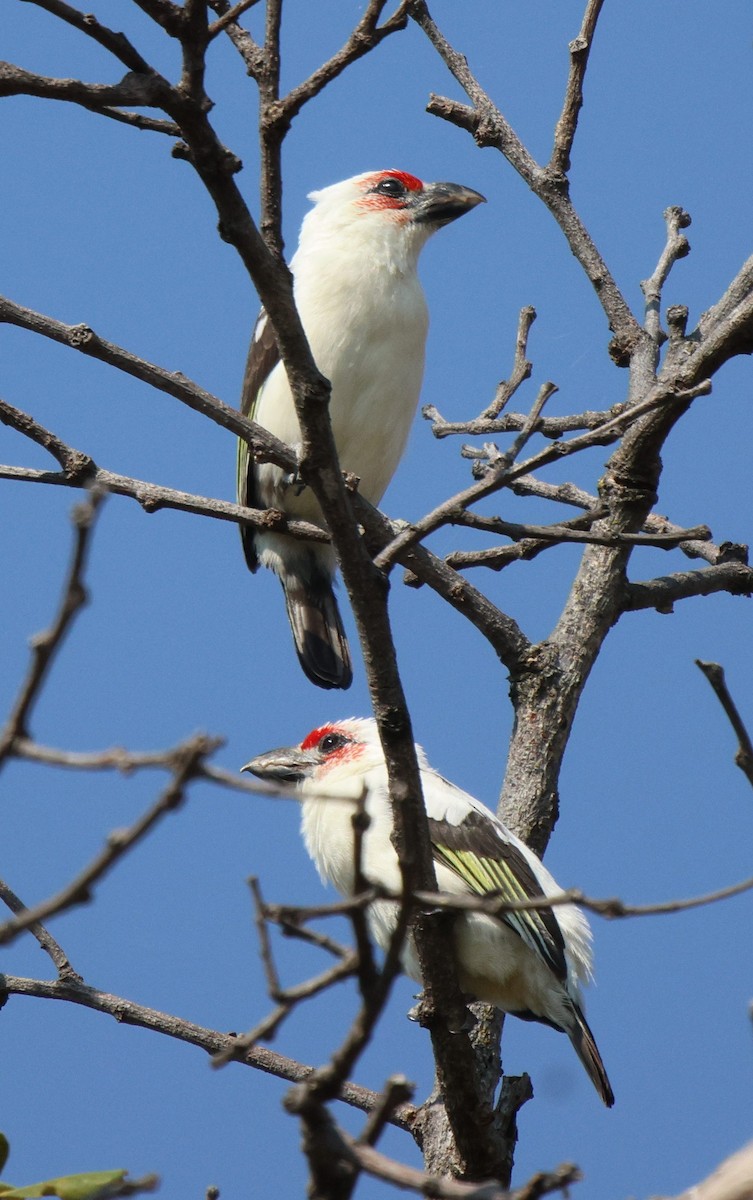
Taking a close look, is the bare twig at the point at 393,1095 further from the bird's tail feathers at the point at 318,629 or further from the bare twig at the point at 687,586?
the bird's tail feathers at the point at 318,629

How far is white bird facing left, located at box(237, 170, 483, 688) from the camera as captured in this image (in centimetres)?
574

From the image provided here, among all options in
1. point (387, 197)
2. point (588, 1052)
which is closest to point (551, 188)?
point (387, 197)

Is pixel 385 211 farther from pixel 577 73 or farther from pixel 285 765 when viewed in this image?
pixel 285 765

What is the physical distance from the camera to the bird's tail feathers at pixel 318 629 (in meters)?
5.95

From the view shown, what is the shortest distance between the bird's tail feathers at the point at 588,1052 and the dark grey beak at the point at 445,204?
3.62 m

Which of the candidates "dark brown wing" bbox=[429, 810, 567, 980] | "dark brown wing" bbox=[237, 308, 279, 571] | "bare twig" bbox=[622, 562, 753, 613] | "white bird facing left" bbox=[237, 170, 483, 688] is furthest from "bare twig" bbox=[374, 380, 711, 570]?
"dark brown wing" bbox=[237, 308, 279, 571]

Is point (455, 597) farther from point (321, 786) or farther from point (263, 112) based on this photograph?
point (263, 112)

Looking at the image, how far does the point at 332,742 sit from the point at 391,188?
2818 millimetres

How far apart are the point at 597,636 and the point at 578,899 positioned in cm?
266

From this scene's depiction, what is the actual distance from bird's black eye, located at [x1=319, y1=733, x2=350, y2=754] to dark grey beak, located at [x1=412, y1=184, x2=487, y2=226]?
2.54 metres

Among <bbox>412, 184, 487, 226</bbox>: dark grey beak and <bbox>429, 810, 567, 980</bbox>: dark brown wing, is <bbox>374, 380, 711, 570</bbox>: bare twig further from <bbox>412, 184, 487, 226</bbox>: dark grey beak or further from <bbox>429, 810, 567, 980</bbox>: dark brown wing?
<bbox>412, 184, 487, 226</bbox>: dark grey beak

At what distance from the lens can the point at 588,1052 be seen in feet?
13.0

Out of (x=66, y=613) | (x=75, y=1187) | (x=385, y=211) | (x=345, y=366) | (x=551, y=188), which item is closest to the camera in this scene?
(x=66, y=613)

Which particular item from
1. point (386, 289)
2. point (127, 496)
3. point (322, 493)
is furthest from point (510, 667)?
point (386, 289)
